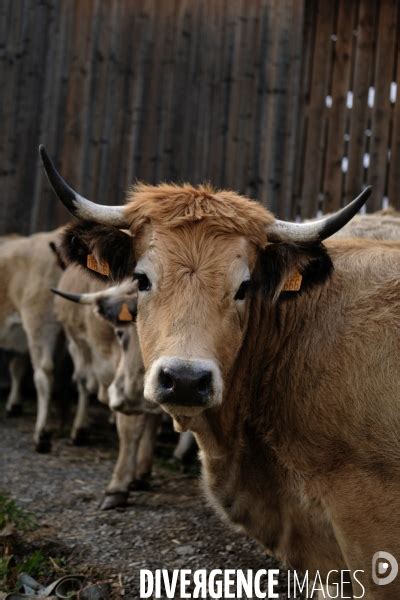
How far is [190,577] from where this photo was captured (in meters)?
4.91

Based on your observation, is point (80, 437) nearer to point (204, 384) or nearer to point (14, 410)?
point (14, 410)

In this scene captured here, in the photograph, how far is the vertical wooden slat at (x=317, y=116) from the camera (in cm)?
995

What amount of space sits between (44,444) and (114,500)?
243 cm

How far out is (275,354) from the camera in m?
4.16

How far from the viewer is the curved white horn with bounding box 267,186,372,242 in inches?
150

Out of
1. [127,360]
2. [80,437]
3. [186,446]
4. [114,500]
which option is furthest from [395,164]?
[114,500]

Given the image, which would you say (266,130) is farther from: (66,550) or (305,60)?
(66,550)

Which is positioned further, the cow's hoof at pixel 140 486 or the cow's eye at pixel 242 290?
the cow's hoof at pixel 140 486

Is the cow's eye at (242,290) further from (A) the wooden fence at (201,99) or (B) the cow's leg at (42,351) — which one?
(A) the wooden fence at (201,99)

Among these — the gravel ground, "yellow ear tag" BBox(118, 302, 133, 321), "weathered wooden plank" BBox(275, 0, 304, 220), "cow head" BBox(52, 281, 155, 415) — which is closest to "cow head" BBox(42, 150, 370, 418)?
"yellow ear tag" BBox(118, 302, 133, 321)

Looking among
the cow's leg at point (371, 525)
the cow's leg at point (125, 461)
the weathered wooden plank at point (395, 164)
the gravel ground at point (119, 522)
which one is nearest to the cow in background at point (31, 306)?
the gravel ground at point (119, 522)

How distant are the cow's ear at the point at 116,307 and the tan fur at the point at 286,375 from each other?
2168 mm

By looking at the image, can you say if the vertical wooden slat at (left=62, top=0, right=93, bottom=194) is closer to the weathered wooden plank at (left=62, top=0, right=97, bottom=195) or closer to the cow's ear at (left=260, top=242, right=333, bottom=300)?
the weathered wooden plank at (left=62, top=0, right=97, bottom=195)

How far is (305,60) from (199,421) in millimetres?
7361
